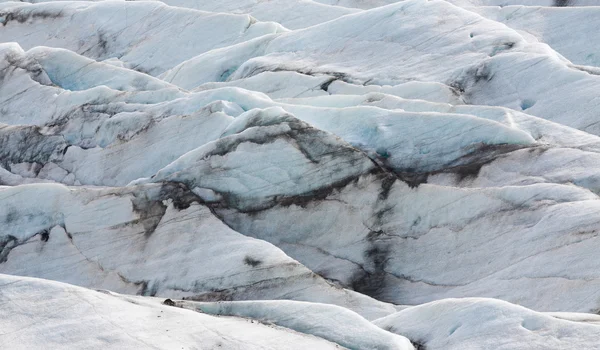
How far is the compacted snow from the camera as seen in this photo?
1036cm

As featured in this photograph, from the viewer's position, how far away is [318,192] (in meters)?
Result: 15.2

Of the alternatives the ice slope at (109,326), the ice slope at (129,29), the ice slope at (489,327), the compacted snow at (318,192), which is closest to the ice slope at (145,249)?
the compacted snow at (318,192)

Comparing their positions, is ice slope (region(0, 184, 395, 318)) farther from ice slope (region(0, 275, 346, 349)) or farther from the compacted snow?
ice slope (region(0, 275, 346, 349))

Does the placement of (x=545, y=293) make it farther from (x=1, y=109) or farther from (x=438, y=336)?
(x=1, y=109)

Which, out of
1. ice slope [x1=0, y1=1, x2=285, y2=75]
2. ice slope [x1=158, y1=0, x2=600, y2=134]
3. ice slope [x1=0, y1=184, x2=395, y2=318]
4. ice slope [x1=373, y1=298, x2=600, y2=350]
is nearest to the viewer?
ice slope [x1=373, y1=298, x2=600, y2=350]

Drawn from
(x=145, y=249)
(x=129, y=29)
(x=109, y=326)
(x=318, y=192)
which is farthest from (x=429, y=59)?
(x=109, y=326)

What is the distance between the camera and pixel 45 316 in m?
10.2

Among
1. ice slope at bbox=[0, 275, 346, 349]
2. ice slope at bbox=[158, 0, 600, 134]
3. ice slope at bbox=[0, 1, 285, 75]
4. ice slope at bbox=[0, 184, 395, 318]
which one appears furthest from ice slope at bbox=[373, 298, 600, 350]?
ice slope at bbox=[0, 1, 285, 75]

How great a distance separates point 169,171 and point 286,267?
3.64 meters

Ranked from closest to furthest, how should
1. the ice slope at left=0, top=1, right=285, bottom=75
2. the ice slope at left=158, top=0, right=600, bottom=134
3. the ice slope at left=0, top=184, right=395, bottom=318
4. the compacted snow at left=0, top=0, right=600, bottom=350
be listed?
the compacted snow at left=0, top=0, right=600, bottom=350 < the ice slope at left=0, top=184, right=395, bottom=318 < the ice slope at left=158, top=0, right=600, bottom=134 < the ice slope at left=0, top=1, right=285, bottom=75

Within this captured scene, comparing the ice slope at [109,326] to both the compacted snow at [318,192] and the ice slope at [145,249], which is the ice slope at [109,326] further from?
the ice slope at [145,249]

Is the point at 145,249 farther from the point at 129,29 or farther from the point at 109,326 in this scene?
the point at 129,29

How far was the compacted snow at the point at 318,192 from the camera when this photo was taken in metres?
10.4

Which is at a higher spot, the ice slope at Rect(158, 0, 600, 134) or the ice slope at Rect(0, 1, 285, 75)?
the ice slope at Rect(158, 0, 600, 134)
